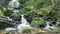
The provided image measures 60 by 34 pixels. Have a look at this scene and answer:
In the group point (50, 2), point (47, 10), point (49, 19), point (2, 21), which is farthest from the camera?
point (50, 2)

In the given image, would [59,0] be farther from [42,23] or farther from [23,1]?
[23,1]

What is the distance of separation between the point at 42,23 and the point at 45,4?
7256 millimetres

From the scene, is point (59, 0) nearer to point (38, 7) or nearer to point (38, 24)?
point (38, 7)

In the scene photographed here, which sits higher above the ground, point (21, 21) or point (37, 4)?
point (37, 4)

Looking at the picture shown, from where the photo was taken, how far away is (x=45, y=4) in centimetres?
2489

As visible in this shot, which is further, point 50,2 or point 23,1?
point 23,1

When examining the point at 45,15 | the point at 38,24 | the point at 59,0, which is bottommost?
the point at 38,24

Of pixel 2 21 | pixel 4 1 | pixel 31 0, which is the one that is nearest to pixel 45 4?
pixel 31 0

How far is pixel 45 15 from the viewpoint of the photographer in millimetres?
20531

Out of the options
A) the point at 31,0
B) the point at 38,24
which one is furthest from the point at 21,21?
the point at 31,0

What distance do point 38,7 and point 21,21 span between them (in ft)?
18.1

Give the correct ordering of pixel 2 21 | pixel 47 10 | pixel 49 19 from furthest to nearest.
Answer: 1. pixel 47 10
2. pixel 49 19
3. pixel 2 21

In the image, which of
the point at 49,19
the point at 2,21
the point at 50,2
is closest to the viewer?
the point at 2,21

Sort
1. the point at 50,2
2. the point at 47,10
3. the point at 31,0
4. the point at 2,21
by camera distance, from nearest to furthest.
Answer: the point at 2,21 < the point at 47,10 < the point at 50,2 < the point at 31,0
